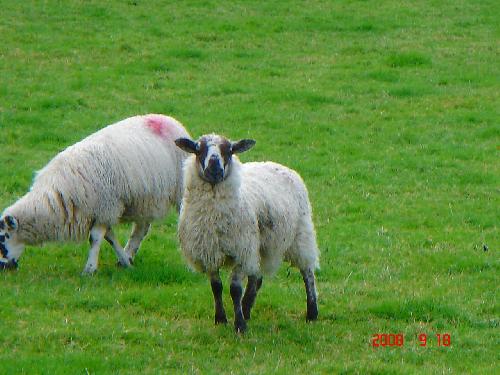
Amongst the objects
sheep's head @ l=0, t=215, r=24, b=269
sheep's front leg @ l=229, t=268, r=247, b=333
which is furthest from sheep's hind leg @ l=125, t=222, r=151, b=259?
sheep's front leg @ l=229, t=268, r=247, b=333

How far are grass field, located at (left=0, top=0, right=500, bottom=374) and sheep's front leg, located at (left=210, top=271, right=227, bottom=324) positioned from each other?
164mm

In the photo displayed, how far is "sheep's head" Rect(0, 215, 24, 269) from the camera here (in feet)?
39.5

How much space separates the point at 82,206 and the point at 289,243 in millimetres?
2950

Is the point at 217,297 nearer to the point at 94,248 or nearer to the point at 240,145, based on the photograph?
the point at 240,145

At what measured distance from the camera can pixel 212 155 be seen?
948cm

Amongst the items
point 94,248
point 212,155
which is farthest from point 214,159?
point 94,248

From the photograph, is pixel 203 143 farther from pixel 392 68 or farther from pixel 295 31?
pixel 295 31

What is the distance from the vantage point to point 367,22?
25.9 meters

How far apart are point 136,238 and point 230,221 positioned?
3486 mm

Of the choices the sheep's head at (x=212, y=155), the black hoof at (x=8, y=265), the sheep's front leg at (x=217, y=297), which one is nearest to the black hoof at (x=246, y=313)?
the sheep's front leg at (x=217, y=297)

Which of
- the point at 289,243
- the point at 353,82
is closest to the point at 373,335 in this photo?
the point at 289,243

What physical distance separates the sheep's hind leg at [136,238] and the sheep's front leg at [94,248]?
0.59 metres

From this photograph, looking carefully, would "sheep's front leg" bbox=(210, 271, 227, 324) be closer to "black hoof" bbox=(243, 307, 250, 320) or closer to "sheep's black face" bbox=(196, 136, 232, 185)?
"black hoof" bbox=(243, 307, 250, 320)

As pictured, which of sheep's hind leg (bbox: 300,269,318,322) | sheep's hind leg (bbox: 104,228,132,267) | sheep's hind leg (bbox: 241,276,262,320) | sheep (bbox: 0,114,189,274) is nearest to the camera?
sheep's hind leg (bbox: 241,276,262,320)
